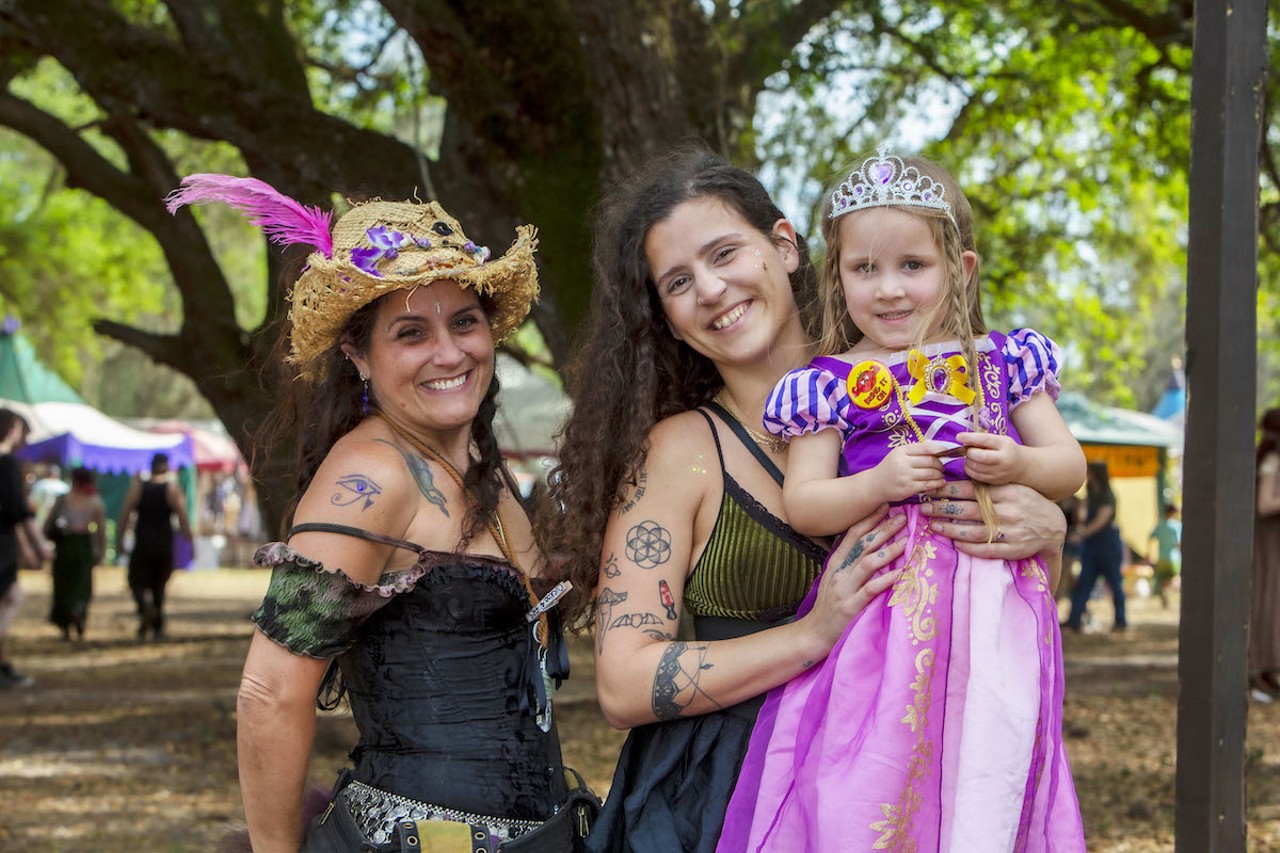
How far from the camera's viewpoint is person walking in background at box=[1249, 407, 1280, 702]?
9391 millimetres

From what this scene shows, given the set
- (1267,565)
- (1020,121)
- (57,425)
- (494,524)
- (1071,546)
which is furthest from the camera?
(57,425)

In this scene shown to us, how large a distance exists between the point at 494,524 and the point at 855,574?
0.76 metres

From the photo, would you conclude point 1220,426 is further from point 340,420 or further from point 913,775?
point 340,420

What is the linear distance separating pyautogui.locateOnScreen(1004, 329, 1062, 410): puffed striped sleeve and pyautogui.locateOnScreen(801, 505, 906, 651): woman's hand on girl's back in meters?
0.34

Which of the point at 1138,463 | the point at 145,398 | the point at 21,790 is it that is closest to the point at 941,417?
the point at 21,790

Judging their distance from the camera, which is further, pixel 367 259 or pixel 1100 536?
pixel 1100 536

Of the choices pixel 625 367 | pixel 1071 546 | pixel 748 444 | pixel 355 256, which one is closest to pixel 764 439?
pixel 748 444

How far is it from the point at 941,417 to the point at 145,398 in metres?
43.2

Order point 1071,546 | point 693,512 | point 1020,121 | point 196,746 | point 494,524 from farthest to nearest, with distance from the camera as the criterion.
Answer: point 1071,546
point 1020,121
point 196,746
point 494,524
point 693,512

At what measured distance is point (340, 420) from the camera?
9.48 ft

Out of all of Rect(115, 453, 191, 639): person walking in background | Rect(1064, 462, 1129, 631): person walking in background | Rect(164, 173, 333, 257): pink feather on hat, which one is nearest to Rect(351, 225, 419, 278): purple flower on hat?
Rect(164, 173, 333, 257): pink feather on hat

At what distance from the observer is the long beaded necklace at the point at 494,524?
9.09ft

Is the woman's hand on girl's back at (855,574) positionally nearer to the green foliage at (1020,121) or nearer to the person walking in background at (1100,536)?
the green foliage at (1020,121)

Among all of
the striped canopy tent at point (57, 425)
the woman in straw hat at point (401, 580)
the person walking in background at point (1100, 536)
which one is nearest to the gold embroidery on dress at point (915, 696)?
the woman in straw hat at point (401, 580)
